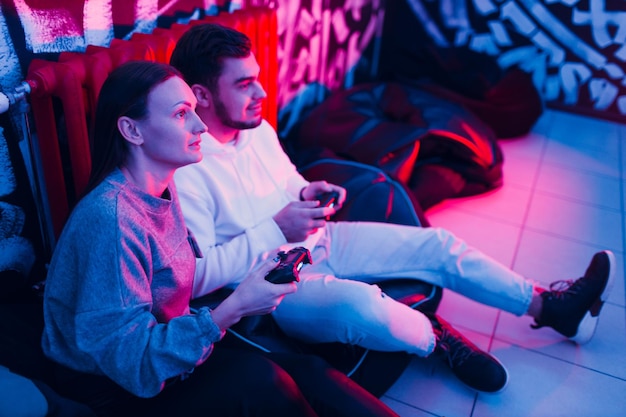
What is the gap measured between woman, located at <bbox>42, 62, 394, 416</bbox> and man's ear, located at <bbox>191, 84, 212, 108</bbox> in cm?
32

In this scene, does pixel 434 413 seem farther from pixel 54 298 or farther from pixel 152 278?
pixel 54 298

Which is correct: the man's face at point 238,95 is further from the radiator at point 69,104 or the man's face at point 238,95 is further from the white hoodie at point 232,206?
the radiator at point 69,104

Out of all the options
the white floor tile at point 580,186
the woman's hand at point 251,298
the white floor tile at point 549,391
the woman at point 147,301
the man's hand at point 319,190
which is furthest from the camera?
the white floor tile at point 580,186

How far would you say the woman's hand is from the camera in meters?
1.12

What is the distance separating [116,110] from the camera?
110 centimetres

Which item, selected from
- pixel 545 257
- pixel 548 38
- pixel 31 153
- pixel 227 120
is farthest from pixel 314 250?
pixel 548 38

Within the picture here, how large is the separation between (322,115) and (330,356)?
5.00 feet

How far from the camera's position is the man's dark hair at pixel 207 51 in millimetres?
1487

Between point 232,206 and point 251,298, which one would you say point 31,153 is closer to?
point 232,206

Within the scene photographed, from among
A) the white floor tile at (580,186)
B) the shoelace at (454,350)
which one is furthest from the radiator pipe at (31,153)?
the white floor tile at (580,186)

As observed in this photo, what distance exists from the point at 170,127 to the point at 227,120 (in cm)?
42

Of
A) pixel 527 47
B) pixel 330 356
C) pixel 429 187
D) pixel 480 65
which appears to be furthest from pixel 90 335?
pixel 527 47

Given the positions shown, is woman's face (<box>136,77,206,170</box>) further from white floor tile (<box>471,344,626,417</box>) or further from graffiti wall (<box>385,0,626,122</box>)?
graffiti wall (<box>385,0,626,122</box>)

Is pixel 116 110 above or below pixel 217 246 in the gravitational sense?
above
